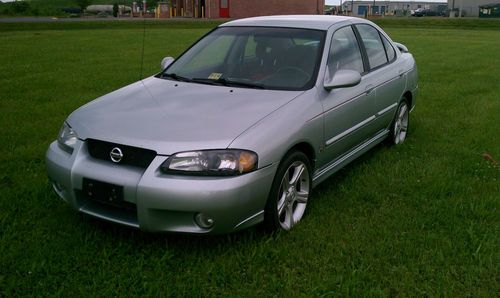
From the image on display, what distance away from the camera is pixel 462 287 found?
3.04 metres

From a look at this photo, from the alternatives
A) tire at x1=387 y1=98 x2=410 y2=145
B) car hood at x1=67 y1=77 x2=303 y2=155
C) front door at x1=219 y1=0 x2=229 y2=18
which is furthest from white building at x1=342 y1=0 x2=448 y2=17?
car hood at x1=67 y1=77 x2=303 y2=155

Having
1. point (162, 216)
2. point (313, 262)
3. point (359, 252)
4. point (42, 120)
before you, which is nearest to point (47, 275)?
point (162, 216)

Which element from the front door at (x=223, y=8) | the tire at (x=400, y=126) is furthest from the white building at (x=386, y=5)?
the tire at (x=400, y=126)

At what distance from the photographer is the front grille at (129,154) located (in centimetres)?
315

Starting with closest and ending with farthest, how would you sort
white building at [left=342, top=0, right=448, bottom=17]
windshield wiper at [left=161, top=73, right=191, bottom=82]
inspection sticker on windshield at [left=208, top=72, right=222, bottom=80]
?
inspection sticker on windshield at [left=208, top=72, right=222, bottom=80]
windshield wiper at [left=161, top=73, right=191, bottom=82]
white building at [left=342, top=0, right=448, bottom=17]

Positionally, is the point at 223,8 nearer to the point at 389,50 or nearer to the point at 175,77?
the point at 389,50

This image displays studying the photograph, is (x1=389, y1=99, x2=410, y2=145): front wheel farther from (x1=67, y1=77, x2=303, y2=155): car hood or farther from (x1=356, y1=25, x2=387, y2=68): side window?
(x1=67, y1=77, x2=303, y2=155): car hood

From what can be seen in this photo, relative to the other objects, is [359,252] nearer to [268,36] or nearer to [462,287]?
[462,287]

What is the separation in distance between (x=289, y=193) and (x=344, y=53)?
1.62 metres

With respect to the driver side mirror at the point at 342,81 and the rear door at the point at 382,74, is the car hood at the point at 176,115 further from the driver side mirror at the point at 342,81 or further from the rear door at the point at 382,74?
the rear door at the point at 382,74

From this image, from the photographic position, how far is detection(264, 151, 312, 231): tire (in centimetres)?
342

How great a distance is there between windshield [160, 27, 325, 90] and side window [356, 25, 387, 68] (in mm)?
854

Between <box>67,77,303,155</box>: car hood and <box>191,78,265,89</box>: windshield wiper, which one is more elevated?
<box>191,78,265,89</box>: windshield wiper

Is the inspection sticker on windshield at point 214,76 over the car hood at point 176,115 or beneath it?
over
